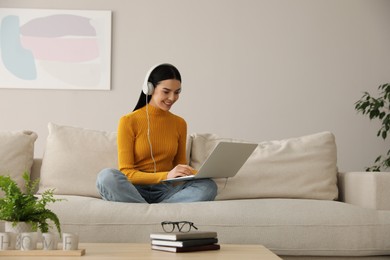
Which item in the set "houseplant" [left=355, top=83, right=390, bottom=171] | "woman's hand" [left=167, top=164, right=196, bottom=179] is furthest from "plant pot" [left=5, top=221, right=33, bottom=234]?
"houseplant" [left=355, top=83, right=390, bottom=171]

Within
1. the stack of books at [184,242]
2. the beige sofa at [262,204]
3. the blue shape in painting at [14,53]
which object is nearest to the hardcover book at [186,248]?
the stack of books at [184,242]

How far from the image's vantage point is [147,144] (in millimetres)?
3059

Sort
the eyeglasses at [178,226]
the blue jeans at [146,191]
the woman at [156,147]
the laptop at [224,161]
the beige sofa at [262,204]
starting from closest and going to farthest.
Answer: the eyeglasses at [178,226], the beige sofa at [262,204], the laptop at [224,161], the blue jeans at [146,191], the woman at [156,147]

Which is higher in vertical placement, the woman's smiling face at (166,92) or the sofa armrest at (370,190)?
the woman's smiling face at (166,92)

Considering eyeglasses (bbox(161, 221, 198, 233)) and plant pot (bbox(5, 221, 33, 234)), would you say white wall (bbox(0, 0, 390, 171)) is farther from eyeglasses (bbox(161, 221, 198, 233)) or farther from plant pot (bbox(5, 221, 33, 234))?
plant pot (bbox(5, 221, 33, 234))

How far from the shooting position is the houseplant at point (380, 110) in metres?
4.07

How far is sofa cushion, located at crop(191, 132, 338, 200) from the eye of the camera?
3061 mm

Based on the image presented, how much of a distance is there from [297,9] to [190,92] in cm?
97

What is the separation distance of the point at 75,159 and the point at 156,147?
434mm

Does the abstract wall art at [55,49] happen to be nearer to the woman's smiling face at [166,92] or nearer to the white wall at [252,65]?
the white wall at [252,65]

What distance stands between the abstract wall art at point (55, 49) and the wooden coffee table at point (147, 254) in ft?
7.87

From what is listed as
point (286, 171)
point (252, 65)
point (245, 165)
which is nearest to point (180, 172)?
point (245, 165)

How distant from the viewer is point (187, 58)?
4332 millimetres

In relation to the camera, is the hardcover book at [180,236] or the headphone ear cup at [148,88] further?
the headphone ear cup at [148,88]
